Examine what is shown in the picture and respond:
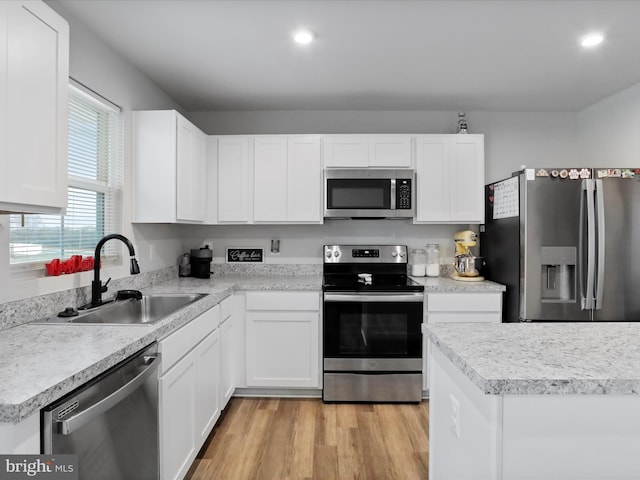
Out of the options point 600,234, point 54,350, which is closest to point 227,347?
point 54,350

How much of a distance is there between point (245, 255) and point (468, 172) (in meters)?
2.12

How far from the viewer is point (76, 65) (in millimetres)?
2092

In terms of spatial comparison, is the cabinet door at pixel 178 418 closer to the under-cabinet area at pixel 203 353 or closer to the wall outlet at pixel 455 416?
the under-cabinet area at pixel 203 353

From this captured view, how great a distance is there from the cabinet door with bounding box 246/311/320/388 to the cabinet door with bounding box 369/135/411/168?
54.3 inches

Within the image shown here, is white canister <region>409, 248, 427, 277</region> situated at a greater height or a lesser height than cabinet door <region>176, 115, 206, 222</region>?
lesser

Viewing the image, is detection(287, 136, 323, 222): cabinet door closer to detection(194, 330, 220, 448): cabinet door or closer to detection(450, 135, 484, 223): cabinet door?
detection(450, 135, 484, 223): cabinet door

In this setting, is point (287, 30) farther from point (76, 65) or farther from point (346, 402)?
point (346, 402)

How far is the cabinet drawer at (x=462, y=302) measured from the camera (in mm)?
2990

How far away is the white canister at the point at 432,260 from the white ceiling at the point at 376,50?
128 cm

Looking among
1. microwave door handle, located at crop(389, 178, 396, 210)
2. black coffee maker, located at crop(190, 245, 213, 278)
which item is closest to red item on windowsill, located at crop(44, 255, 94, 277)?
black coffee maker, located at crop(190, 245, 213, 278)

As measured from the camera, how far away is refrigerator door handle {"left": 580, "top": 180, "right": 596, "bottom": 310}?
103 inches

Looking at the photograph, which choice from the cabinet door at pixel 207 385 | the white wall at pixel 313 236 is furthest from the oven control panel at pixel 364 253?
the cabinet door at pixel 207 385

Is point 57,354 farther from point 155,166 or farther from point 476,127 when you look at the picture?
point 476,127

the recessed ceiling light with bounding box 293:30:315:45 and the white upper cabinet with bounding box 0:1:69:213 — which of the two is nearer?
the white upper cabinet with bounding box 0:1:69:213
